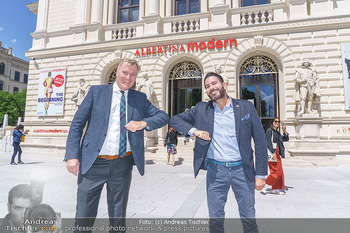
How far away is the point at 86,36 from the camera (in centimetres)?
1550

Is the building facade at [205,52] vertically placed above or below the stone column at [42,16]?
below

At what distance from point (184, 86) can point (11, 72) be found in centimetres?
5014

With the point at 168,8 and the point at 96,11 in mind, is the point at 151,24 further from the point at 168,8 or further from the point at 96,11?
the point at 96,11

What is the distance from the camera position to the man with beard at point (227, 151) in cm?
227

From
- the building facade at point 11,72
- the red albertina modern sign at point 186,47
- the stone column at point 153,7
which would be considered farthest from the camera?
the building facade at point 11,72

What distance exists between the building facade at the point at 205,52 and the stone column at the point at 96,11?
7cm

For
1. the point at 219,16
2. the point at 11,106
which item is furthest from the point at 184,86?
the point at 11,106

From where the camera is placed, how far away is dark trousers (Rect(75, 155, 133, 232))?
6.89 ft

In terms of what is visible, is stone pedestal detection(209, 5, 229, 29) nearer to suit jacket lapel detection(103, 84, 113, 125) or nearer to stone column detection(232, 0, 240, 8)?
stone column detection(232, 0, 240, 8)

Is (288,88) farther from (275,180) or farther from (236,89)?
(275,180)

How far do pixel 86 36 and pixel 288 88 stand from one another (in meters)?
14.1

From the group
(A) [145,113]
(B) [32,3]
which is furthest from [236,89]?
(B) [32,3]

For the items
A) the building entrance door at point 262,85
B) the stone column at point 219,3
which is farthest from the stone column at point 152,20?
the building entrance door at point 262,85

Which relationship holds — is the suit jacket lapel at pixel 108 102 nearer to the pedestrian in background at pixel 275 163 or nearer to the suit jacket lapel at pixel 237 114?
the suit jacket lapel at pixel 237 114
